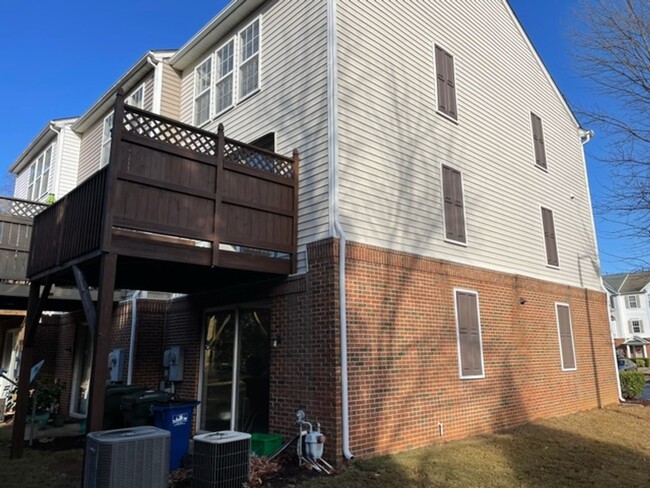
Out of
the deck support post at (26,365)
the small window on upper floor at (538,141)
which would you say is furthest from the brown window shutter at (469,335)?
the deck support post at (26,365)

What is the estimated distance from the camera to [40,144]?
61.1 feet

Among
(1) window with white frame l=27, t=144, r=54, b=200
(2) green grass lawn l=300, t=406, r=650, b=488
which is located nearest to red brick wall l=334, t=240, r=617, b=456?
(2) green grass lawn l=300, t=406, r=650, b=488

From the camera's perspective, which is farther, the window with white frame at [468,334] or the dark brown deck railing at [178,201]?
the window with white frame at [468,334]

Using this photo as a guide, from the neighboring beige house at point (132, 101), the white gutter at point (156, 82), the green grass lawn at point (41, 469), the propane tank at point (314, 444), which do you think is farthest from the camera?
the neighboring beige house at point (132, 101)

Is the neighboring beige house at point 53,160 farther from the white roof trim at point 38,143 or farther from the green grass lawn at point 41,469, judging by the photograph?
the green grass lawn at point 41,469

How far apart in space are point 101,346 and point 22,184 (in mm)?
18624

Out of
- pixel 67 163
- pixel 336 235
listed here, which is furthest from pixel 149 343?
pixel 67 163

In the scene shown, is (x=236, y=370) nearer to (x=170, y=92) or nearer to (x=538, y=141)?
(x=170, y=92)

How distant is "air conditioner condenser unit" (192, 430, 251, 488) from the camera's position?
5.77 meters

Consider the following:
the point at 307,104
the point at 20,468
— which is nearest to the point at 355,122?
the point at 307,104

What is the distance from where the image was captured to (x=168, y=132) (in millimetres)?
7070

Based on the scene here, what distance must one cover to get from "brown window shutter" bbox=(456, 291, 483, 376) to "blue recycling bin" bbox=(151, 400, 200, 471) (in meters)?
5.10

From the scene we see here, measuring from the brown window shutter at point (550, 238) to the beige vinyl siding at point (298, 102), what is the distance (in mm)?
7933

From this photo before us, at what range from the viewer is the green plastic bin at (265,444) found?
283 inches
